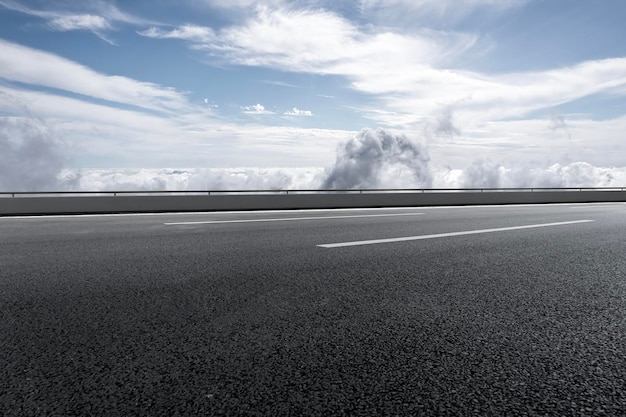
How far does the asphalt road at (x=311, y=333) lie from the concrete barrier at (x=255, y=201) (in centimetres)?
1034

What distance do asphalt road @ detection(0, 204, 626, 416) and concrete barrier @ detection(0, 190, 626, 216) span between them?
1034 cm

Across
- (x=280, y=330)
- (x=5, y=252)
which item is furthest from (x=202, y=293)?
(x=5, y=252)

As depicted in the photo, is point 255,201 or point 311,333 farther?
point 255,201

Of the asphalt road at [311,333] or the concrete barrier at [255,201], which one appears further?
the concrete barrier at [255,201]

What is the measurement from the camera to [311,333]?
333 cm

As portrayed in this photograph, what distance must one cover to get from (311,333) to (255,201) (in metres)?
16.5

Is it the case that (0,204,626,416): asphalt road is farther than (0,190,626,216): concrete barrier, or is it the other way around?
(0,190,626,216): concrete barrier

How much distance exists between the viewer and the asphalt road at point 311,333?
7.73ft

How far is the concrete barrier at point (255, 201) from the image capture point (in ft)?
53.3

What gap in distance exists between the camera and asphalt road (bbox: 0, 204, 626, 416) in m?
2.36

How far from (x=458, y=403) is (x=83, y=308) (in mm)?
3067

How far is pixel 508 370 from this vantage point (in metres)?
2.72

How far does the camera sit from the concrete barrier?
16.2m

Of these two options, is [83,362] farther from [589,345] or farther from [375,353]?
[589,345]
